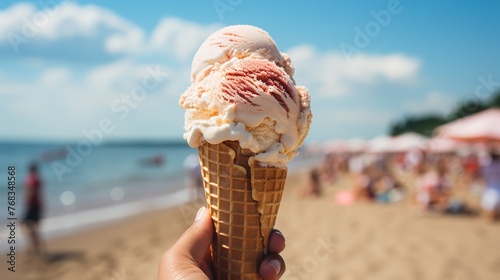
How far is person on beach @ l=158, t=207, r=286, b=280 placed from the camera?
66.8 inches

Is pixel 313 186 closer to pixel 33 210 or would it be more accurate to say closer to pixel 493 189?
pixel 493 189

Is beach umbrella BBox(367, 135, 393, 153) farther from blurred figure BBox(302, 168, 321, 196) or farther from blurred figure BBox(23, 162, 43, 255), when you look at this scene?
blurred figure BBox(23, 162, 43, 255)

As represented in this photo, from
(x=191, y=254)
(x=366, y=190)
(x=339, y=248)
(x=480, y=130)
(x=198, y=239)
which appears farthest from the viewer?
(x=366, y=190)

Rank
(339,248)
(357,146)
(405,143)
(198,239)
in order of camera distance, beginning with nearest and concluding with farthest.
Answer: (198,239) → (339,248) → (405,143) → (357,146)

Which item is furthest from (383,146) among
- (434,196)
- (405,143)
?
(434,196)

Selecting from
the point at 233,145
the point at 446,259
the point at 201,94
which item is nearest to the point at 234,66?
the point at 201,94

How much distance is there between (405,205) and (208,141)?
11.0 meters

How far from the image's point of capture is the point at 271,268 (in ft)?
6.72

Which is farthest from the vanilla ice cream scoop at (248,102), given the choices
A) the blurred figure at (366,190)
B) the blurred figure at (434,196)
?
the blurred figure at (366,190)

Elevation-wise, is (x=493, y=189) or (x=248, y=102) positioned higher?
(x=248, y=102)

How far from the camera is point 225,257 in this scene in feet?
6.89

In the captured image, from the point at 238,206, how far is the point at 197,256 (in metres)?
0.34

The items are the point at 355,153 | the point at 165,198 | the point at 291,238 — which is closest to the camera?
the point at 291,238

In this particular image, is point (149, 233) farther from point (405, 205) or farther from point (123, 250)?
point (405, 205)
